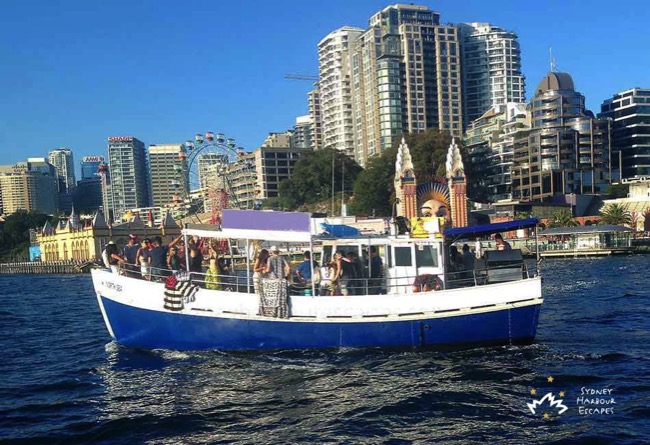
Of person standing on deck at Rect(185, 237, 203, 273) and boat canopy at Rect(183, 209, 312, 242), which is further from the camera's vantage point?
person standing on deck at Rect(185, 237, 203, 273)

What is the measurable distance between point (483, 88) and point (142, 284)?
16453 cm

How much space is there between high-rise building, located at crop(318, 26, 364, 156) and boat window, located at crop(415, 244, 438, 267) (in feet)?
456

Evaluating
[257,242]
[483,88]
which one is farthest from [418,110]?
[257,242]

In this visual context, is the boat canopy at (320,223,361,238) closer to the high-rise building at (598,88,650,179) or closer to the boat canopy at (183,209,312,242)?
the boat canopy at (183,209,312,242)

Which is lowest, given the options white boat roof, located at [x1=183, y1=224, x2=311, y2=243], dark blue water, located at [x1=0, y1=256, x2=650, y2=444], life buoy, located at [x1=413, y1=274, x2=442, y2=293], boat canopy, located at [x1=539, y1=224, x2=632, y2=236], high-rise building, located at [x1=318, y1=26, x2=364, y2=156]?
boat canopy, located at [x1=539, y1=224, x2=632, y2=236]

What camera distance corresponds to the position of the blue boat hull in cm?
1577

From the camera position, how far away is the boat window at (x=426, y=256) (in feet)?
54.6

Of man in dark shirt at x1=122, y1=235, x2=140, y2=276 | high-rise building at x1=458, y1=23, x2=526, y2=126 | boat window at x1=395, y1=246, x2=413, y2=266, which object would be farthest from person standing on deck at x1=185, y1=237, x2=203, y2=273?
high-rise building at x1=458, y1=23, x2=526, y2=126

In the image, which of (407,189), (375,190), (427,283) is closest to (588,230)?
(407,189)

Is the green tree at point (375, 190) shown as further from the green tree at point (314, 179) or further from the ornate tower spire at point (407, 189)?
the ornate tower spire at point (407, 189)

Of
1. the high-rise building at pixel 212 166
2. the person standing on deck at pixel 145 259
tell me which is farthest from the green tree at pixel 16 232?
the person standing on deck at pixel 145 259

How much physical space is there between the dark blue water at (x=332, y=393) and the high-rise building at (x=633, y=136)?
359 ft

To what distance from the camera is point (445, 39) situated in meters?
→ 150

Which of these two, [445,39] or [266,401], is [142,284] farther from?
[445,39]
